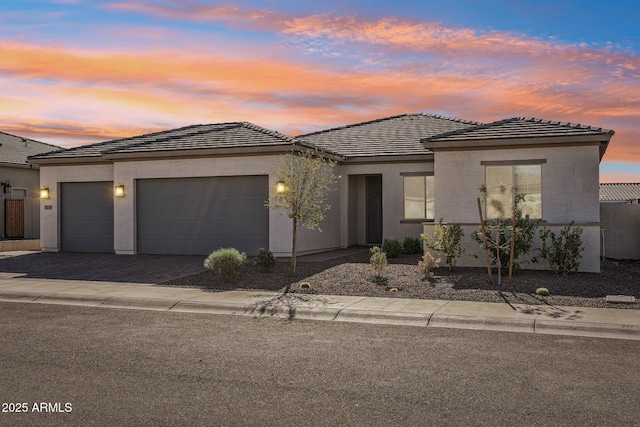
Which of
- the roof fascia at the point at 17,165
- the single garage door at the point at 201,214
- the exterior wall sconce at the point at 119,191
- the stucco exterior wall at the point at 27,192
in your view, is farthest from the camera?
the stucco exterior wall at the point at 27,192

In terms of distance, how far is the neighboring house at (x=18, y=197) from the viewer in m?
30.2

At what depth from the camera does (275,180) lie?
19.9 metres

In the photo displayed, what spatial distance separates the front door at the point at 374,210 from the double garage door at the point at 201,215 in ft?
21.0

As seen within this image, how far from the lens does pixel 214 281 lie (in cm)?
1498

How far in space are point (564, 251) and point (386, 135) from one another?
12.5m

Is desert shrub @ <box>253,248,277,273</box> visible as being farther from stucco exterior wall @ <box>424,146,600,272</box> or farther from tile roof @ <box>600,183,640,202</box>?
tile roof @ <box>600,183,640,202</box>

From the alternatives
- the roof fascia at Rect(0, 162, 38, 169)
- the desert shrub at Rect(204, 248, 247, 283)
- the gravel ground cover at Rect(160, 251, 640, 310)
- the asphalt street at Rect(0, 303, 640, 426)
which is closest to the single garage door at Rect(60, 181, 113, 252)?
the roof fascia at Rect(0, 162, 38, 169)

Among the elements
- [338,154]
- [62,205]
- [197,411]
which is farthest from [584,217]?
[62,205]

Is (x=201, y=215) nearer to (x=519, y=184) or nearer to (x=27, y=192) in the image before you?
(x=519, y=184)

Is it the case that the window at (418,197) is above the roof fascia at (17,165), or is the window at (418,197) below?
below

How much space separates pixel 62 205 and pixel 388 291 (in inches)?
639

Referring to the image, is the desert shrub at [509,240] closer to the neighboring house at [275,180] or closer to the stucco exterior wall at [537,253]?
the stucco exterior wall at [537,253]

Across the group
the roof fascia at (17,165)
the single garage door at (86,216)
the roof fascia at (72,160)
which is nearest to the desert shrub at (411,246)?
the single garage door at (86,216)

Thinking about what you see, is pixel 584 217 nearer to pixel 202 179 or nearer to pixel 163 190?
pixel 202 179
